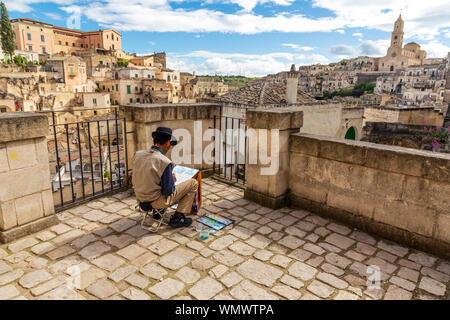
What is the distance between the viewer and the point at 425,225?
3.93 m

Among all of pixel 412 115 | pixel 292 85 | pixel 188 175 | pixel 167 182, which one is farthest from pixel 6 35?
pixel 167 182

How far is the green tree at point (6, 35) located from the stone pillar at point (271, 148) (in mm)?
68012

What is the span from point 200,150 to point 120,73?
6021 cm

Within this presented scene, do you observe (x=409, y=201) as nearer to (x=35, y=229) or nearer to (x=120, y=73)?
(x=35, y=229)

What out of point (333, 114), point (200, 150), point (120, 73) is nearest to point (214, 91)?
point (120, 73)

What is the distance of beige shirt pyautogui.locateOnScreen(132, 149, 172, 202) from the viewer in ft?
12.7

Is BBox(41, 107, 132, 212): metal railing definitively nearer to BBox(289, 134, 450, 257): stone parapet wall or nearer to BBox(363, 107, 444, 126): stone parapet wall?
BBox(289, 134, 450, 257): stone parapet wall

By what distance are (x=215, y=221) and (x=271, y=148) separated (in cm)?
155

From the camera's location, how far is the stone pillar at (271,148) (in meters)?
5.07

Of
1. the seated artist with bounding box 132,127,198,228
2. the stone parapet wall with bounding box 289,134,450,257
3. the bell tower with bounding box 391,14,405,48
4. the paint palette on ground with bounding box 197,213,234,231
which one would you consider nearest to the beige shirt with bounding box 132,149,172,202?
the seated artist with bounding box 132,127,198,228

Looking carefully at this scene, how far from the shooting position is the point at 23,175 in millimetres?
4027

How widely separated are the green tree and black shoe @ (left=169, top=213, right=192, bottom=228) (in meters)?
68.3

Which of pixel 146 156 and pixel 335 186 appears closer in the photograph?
pixel 146 156

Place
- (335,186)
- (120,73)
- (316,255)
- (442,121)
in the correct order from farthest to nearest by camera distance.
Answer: (120,73)
(442,121)
(335,186)
(316,255)
